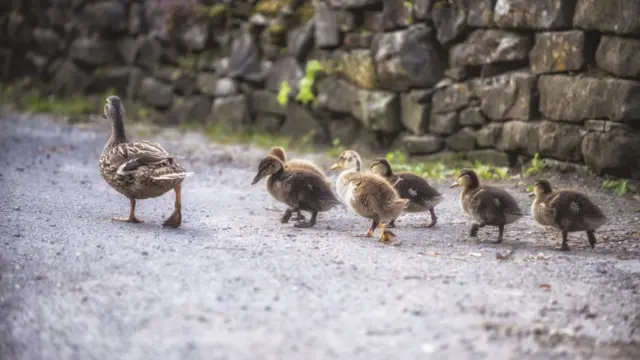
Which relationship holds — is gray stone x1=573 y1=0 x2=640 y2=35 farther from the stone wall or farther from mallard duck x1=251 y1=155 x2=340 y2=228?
mallard duck x1=251 y1=155 x2=340 y2=228

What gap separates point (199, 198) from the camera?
364 inches

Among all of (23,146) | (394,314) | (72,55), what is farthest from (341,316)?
(72,55)

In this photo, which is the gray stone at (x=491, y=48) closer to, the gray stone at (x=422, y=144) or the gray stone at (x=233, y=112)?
the gray stone at (x=422, y=144)

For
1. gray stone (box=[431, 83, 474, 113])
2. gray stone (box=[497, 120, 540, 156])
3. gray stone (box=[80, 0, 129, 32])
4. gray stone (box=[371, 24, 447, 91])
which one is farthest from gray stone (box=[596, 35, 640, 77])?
gray stone (box=[80, 0, 129, 32])

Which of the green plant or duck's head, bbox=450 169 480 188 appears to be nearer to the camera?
duck's head, bbox=450 169 480 188

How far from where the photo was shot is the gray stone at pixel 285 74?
1311 cm

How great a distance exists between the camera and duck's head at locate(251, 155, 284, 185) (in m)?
7.77

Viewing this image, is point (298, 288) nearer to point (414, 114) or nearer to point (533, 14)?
point (533, 14)

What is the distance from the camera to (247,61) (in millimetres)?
13938

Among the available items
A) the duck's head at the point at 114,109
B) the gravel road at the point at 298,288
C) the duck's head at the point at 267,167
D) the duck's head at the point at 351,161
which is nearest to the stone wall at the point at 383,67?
the gravel road at the point at 298,288

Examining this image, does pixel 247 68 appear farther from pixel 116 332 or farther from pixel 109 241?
pixel 116 332

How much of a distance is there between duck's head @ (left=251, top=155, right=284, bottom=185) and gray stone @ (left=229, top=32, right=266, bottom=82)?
617 centimetres

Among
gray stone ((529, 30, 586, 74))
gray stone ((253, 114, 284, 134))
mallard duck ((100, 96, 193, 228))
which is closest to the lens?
mallard duck ((100, 96, 193, 228))

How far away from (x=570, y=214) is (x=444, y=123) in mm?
4385
